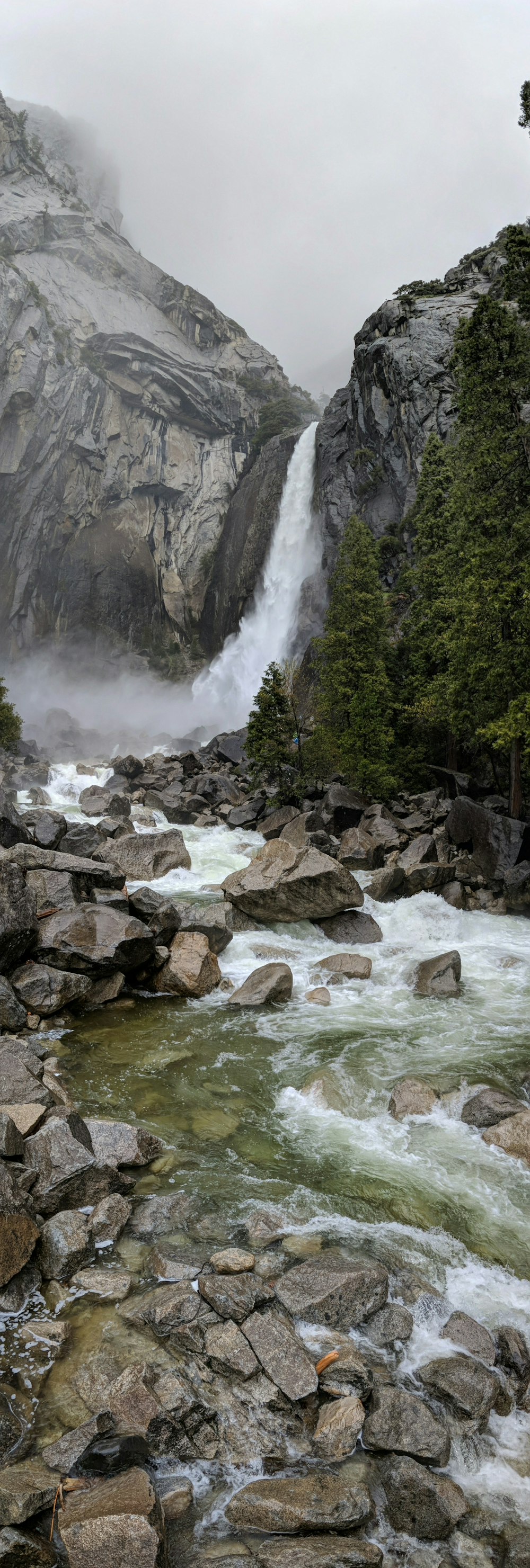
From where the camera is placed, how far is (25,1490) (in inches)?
145

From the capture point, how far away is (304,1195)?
22.2ft

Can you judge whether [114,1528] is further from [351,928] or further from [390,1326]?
[351,928]

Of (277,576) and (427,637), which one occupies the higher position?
(277,576)

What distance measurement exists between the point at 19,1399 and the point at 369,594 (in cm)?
2872

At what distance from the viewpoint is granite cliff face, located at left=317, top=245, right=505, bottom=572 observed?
3984cm

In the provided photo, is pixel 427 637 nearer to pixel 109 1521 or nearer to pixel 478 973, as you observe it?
pixel 478 973

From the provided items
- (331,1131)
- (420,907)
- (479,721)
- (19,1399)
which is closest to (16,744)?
(479,721)

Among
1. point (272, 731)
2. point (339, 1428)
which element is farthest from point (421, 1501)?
point (272, 731)

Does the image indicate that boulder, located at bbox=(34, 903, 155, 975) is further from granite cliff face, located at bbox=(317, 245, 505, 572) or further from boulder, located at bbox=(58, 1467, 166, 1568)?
granite cliff face, located at bbox=(317, 245, 505, 572)

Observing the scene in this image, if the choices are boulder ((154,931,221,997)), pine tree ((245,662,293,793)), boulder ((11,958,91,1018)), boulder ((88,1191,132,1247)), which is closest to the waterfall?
pine tree ((245,662,293,793))

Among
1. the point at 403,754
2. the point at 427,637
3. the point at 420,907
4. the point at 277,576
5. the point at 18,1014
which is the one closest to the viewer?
the point at 18,1014

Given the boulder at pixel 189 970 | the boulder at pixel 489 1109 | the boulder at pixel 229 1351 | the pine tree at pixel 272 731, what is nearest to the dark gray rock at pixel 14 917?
the boulder at pixel 189 970

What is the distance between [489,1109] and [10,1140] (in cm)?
507

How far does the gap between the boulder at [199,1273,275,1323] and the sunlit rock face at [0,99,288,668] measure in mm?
65078
